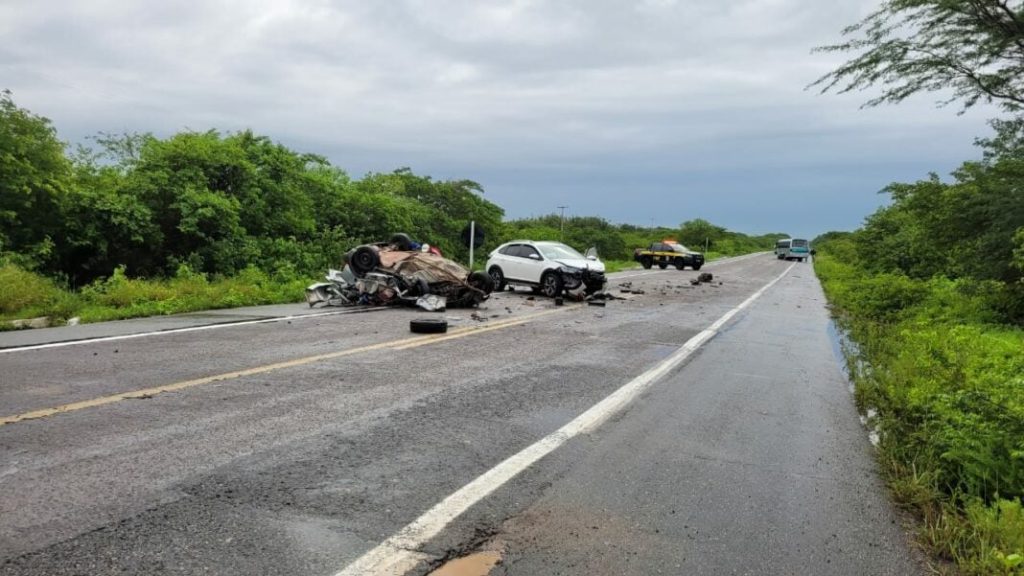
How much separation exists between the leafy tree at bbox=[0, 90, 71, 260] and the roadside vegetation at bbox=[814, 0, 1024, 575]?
18.8 meters

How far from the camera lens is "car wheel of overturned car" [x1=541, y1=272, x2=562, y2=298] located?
18797 millimetres

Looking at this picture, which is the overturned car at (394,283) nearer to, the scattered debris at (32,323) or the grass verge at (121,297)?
the grass verge at (121,297)

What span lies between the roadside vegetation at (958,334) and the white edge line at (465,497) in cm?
225

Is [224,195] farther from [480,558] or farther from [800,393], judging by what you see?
[480,558]

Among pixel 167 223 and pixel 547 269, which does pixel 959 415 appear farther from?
pixel 167 223

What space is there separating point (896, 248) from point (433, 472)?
95.3 feet

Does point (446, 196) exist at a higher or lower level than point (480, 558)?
higher

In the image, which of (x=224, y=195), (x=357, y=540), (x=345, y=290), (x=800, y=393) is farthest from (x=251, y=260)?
(x=357, y=540)

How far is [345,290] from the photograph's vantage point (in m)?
15.0

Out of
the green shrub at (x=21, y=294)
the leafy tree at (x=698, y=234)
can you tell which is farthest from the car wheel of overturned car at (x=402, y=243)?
the leafy tree at (x=698, y=234)

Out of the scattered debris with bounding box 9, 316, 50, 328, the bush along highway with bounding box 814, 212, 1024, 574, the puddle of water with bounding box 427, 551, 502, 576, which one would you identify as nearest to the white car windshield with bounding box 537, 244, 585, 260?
the bush along highway with bounding box 814, 212, 1024, 574

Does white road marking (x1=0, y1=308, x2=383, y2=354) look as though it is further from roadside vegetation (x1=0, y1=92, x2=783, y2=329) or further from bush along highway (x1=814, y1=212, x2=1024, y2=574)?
bush along highway (x1=814, y1=212, x2=1024, y2=574)

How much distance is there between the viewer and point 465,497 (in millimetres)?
3908

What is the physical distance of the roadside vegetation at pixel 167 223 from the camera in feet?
47.5
